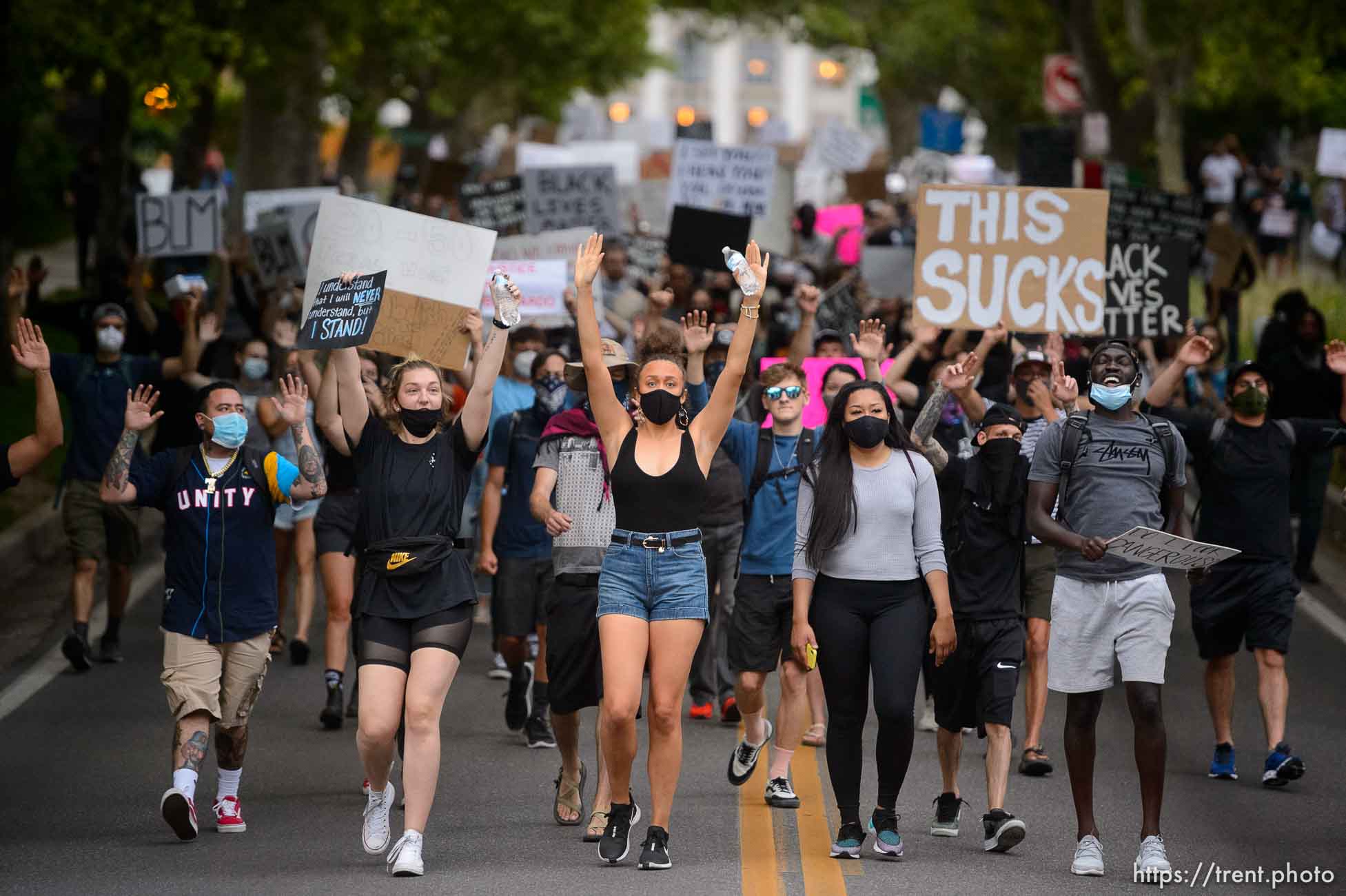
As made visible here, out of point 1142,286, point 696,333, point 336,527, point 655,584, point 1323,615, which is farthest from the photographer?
point 1323,615

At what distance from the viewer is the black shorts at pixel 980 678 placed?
8.82m

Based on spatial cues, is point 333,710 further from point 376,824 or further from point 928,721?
point 928,721

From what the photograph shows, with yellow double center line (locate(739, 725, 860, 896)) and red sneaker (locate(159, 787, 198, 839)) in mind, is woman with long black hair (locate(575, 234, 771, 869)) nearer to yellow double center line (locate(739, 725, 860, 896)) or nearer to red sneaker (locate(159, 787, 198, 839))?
yellow double center line (locate(739, 725, 860, 896))

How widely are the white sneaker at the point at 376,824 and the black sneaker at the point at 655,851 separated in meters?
0.96

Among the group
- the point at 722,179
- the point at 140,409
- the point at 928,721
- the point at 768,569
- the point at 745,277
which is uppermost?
the point at 722,179

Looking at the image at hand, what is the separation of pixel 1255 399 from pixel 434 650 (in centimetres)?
428

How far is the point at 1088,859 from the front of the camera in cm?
789

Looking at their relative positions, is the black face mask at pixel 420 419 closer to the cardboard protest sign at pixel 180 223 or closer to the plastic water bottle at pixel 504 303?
the plastic water bottle at pixel 504 303

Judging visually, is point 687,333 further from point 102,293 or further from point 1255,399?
point 102,293

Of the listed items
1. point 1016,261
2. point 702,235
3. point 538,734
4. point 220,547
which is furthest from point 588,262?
point 702,235

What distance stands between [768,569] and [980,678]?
1.32 m

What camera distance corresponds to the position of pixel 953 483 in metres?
11.4

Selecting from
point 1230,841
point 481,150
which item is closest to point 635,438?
point 1230,841

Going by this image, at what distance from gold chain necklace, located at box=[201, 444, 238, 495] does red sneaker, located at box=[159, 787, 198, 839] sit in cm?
127
